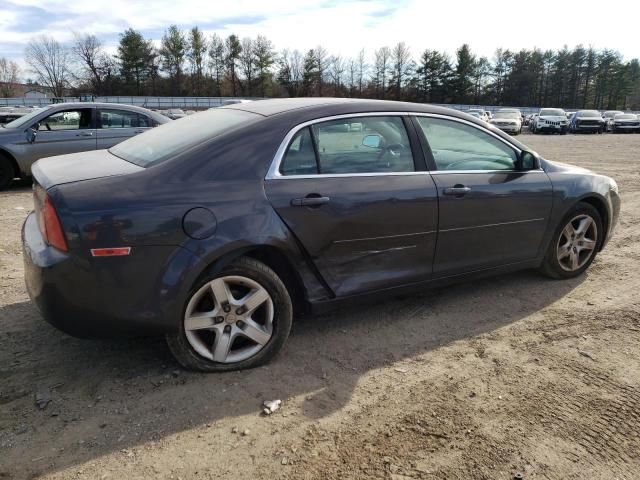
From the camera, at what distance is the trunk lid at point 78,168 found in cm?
277

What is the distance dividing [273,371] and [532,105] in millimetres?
94013

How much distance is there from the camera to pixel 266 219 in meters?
2.90

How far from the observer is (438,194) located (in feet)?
11.6

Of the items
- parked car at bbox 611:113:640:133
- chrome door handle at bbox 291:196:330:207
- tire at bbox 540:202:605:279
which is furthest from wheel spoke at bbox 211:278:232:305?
parked car at bbox 611:113:640:133

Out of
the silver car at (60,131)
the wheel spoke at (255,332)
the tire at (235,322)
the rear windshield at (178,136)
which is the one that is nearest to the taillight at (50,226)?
the rear windshield at (178,136)

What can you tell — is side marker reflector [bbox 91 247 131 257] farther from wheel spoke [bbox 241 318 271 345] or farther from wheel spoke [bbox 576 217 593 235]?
wheel spoke [bbox 576 217 593 235]

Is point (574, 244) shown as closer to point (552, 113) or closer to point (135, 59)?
point (552, 113)

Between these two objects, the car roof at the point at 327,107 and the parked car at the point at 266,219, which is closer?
the parked car at the point at 266,219

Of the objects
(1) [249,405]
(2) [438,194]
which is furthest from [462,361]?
(1) [249,405]

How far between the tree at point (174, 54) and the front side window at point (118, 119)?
72.9 m

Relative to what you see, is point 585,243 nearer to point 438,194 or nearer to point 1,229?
point 438,194

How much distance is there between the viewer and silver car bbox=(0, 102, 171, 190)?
28.3 ft

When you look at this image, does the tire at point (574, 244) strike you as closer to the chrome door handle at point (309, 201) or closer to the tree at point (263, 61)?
the chrome door handle at point (309, 201)

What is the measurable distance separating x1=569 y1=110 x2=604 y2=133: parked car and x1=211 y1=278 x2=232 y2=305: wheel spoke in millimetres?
34821
